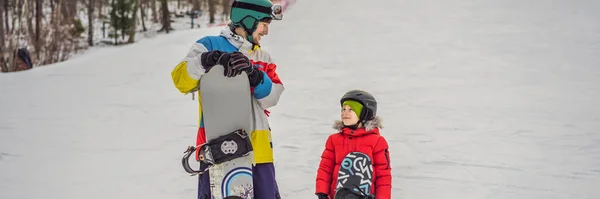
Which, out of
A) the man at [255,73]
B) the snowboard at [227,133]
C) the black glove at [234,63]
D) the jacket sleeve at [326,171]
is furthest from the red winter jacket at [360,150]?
the black glove at [234,63]

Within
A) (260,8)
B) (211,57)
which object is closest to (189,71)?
(211,57)

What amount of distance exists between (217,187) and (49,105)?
580 cm

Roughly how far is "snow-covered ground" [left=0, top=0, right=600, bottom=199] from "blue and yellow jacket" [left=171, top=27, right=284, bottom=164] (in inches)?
88.8

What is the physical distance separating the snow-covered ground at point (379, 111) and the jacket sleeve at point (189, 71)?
2.45 m

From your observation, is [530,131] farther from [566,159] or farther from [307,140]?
[307,140]

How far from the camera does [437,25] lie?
12.9 m

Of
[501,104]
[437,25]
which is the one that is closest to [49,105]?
[501,104]

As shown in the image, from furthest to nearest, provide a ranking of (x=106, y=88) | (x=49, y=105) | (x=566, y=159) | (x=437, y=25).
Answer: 1. (x=437, y=25)
2. (x=106, y=88)
3. (x=49, y=105)
4. (x=566, y=159)

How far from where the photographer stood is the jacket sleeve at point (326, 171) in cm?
297

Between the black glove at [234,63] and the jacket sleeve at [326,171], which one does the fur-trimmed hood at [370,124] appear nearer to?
the jacket sleeve at [326,171]

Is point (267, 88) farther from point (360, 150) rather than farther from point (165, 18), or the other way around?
point (165, 18)

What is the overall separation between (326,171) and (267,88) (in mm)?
682

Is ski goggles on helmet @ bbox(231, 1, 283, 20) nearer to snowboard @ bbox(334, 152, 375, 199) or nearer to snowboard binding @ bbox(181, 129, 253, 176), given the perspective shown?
snowboard binding @ bbox(181, 129, 253, 176)

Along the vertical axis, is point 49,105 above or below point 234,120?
below
